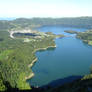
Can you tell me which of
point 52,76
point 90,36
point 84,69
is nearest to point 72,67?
point 84,69

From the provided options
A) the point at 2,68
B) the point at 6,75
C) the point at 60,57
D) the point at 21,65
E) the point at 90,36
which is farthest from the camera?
the point at 90,36

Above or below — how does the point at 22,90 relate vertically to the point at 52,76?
above

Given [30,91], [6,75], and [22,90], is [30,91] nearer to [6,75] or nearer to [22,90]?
[22,90]

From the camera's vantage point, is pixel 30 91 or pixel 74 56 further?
pixel 74 56

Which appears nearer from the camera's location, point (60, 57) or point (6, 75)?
point (6, 75)

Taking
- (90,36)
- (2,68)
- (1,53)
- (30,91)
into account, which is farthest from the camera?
(90,36)

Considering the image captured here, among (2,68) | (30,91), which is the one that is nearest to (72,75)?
(30,91)

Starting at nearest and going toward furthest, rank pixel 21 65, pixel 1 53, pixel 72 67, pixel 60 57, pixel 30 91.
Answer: pixel 30 91 → pixel 21 65 → pixel 72 67 → pixel 60 57 → pixel 1 53

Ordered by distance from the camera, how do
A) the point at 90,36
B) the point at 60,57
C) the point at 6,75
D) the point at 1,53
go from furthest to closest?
1. the point at 90,36
2. the point at 1,53
3. the point at 60,57
4. the point at 6,75

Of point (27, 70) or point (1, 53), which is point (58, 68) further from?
point (1, 53)
